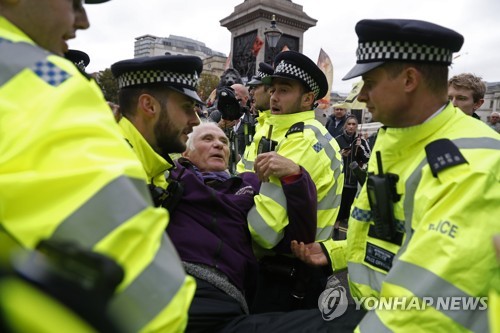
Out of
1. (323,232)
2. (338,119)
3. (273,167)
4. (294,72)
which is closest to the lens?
(273,167)

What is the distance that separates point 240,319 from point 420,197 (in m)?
1.02

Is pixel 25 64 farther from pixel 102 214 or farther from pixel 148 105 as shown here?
pixel 148 105

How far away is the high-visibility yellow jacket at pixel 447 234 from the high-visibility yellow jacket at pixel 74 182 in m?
0.84

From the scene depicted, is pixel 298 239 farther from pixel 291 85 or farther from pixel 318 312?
Answer: pixel 291 85

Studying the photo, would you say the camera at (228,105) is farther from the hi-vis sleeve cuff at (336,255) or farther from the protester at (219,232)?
the hi-vis sleeve cuff at (336,255)

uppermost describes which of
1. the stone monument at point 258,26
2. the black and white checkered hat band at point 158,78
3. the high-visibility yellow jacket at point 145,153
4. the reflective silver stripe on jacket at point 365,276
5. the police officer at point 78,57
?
the stone monument at point 258,26

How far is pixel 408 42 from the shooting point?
68.6 inches

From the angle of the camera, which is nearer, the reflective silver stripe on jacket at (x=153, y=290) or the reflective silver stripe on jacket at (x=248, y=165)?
the reflective silver stripe on jacket at (x=153, y=290)

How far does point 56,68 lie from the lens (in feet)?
2.96

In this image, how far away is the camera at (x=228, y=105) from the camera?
585 cm

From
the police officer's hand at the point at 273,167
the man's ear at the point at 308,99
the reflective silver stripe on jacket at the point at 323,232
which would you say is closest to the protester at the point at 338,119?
the man's ear at the point at 308,99

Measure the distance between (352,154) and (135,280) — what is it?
677 cm

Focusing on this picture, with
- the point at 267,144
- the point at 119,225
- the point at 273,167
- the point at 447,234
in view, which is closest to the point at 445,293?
the point at 447,234

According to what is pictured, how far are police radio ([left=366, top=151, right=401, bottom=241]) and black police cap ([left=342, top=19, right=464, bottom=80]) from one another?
0.52 meters
